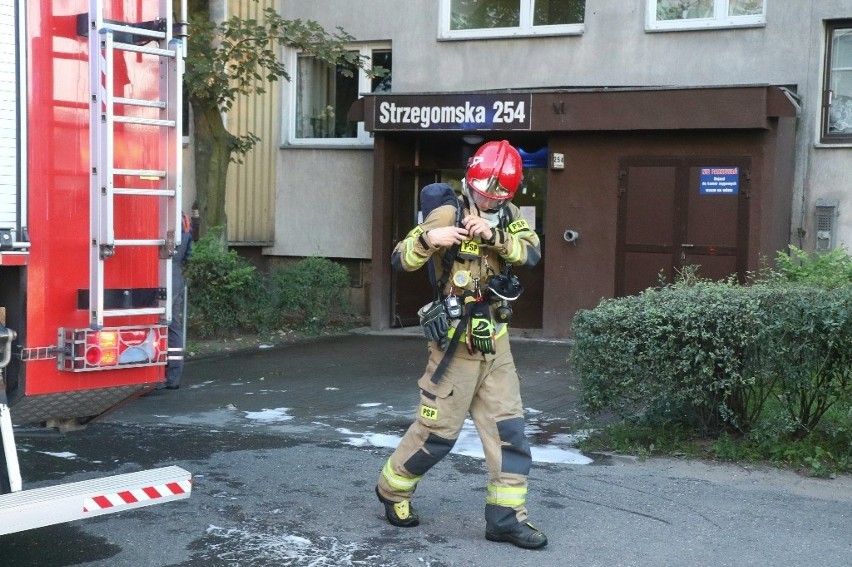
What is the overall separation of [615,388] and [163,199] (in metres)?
3.24

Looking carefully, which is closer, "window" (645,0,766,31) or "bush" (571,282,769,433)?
"bush" (571,282,769,433)

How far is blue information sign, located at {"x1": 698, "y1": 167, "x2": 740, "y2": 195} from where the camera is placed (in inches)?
480

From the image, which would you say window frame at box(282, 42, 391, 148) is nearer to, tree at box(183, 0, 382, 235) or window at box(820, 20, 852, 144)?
tree at box(183, 0, 382, 235)

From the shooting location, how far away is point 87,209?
492 cm

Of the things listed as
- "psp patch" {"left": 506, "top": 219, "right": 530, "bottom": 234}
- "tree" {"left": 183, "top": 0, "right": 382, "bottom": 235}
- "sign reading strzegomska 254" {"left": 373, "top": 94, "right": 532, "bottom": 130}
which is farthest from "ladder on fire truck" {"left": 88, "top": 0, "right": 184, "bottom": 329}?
"sign reading strzegomska 254" {"left": 373, "top": 94, "right": 532, "bottom": 130}

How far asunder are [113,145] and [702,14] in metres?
9.61

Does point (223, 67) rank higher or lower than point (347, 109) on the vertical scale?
higher

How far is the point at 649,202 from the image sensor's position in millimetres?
12727

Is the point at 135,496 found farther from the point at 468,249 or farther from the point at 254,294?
the point at 254,294

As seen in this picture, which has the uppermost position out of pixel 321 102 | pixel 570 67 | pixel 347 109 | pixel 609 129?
pixel 570 67

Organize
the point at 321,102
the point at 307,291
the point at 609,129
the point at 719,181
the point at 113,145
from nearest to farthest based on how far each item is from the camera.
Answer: the point at 113,145
the point at 719,181
the point at 609,129
the point at 307,291
the point at 321,102

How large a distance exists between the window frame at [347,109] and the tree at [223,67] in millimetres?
903

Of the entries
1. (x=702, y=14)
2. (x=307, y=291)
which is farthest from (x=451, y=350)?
(x=702, y=14)

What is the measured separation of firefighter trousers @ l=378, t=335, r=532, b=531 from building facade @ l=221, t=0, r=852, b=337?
7.23 metres
